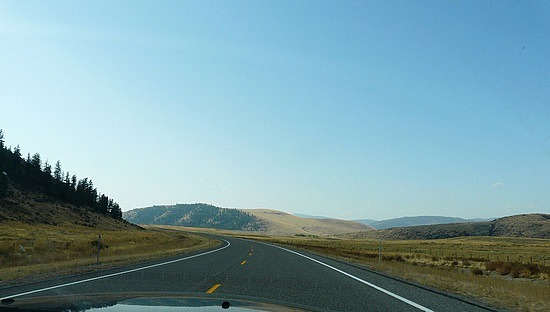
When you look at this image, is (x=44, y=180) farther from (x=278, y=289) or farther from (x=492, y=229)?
(x=492, y=229)

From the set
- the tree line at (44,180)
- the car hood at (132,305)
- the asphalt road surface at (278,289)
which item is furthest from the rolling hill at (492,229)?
the car hood at (132,305)

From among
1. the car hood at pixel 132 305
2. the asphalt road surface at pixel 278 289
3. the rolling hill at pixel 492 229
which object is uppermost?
the rolling hill at pixel 492 229

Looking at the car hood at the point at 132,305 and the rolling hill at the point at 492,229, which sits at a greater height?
the rolling hill at the point at 492,229

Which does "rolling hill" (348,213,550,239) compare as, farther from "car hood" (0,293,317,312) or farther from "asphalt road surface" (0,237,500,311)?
"car hood" (0,293,317,312)

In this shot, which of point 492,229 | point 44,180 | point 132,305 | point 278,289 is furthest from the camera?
point 492,229

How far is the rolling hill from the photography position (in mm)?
155000

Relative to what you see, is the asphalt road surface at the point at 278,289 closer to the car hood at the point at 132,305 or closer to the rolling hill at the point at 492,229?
the car hood at the point at 132,305

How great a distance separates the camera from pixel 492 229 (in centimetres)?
16662

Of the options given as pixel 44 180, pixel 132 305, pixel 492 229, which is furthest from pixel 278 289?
pixel 492 229

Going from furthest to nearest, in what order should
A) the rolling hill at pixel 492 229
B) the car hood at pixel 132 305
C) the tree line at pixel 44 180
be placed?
1. the rolling hill at pixel 492 229
2. the tree line at pixel 44 180
3. the car hood at pixel 132 305

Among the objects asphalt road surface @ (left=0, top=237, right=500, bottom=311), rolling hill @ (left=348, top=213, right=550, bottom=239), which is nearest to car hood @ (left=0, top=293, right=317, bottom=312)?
asphalt road surface @ (left=0, top=237, right=500, bottom=311)

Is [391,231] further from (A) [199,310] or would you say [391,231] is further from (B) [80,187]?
(A) [199,310]

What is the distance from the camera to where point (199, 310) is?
17.6ft

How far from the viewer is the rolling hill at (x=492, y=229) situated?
155m
